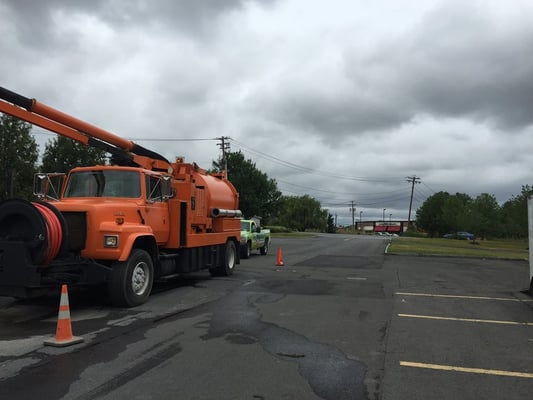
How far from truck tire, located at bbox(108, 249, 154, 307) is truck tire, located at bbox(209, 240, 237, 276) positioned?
15.6 ft

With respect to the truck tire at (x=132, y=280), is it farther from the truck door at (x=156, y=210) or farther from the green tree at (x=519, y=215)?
the green tree at (x=519, y=215)

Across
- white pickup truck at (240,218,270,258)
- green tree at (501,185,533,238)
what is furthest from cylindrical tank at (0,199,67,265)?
green tree at (501,185,533,238)

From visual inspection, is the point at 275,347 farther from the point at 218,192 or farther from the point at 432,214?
the point at 432,214

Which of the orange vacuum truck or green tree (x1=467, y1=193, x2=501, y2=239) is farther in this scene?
green tree (x1=467, y1=193, x2=501, y2=239)

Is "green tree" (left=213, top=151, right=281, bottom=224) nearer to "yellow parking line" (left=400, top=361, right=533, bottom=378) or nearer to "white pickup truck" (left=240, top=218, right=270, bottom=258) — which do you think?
"white pickup truck" (left=240, top=218, right=270, bottom=258)

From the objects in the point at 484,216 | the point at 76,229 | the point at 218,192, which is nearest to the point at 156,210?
the point at 76,229

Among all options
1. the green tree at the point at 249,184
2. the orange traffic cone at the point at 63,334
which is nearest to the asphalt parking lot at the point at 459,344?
the orange traffic cone at the point at 63,334

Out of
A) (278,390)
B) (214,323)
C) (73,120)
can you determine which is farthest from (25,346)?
(73,120)

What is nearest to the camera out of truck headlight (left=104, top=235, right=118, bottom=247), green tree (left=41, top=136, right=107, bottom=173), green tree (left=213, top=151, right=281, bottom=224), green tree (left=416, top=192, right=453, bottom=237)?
truck headlight (left=104, top=235, right=118, bottom=247)

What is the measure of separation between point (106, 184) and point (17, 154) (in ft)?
81.7

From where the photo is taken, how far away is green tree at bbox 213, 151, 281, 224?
61656mm

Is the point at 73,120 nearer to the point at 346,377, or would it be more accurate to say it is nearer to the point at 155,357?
the point at 155,357

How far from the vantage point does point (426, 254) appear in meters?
24.8

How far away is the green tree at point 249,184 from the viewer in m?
61.7
